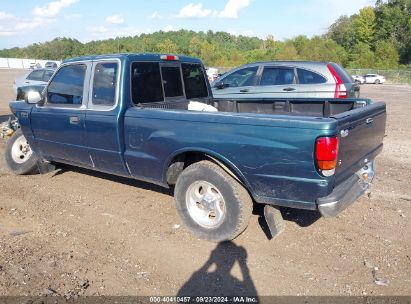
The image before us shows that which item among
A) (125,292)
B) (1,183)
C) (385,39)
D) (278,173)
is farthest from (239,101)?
(385,39)

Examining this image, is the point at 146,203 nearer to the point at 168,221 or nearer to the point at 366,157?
the point at 168,221

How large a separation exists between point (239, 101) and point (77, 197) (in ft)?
8.65

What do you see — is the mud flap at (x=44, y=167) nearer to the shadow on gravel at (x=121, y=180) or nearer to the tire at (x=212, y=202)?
the shadow on gravel at (x=121, y=180)

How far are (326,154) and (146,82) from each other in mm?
2507

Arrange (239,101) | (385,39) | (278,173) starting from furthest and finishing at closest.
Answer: (385,39) → (239,101) → (278,173)

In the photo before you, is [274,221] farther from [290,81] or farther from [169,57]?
[290,81]

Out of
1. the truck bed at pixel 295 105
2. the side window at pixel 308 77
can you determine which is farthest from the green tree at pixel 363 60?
the truck bed at pixel 295 105

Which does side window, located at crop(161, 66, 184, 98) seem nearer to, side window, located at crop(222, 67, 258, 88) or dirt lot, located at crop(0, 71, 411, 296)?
dirt lot, located at crop(0, 71, 411, 296)

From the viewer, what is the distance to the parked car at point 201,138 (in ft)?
11.1

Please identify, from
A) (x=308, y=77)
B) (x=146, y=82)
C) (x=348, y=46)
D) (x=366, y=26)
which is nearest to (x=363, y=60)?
(x=366, y=26)

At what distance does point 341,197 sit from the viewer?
3.46 m

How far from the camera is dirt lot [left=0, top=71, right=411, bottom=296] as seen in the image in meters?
3.36

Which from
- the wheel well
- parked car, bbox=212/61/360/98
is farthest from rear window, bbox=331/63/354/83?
the wheel well

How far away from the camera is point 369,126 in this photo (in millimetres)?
3959
